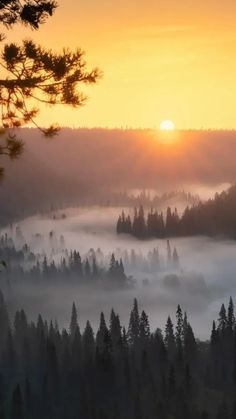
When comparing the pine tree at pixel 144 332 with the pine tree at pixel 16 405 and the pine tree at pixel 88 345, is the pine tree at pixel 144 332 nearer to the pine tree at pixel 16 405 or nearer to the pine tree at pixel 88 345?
the pine tree at pixel 88 345

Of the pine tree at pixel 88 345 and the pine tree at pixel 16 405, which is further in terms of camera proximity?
the pine tree at pixel 88 345

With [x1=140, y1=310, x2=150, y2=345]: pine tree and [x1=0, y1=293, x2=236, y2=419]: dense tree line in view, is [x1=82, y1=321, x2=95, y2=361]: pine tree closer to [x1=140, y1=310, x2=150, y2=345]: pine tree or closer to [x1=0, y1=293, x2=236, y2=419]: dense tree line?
[x1=0, y1=293, x2=236, y2=419]: dense tree line

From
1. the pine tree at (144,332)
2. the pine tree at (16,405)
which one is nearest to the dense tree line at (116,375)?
the pine tree at (144,332)

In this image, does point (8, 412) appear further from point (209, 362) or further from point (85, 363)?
point (209, 362)

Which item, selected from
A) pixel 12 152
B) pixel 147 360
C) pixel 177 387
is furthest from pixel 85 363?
pixel 12 152

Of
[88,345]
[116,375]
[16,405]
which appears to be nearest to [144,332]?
[88,345]

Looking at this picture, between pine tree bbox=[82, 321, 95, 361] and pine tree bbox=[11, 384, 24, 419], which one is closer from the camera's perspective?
pine tree bbox=[11, 384, 24, 419]

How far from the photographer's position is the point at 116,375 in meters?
124

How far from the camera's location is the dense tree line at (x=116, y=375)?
112 metres

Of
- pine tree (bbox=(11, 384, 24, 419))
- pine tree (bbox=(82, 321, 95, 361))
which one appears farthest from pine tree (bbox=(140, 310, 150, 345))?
pine tree (bbox=(11, 384, 24, 419))

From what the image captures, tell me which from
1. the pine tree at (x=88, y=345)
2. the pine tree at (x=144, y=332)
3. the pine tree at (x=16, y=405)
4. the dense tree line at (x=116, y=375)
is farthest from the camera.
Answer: the pine tree at (x=144, y=332)

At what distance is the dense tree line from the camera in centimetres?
11175

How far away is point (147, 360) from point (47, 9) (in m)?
117

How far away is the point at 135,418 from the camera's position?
108 metres
